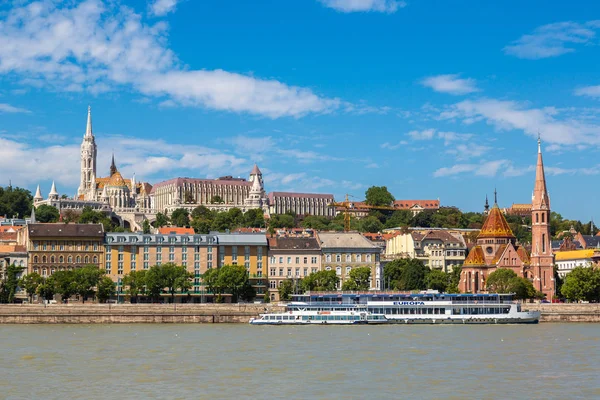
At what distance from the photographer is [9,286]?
97.9 m

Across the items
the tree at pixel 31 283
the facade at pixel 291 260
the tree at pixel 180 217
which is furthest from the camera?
the tree at pixel 180 217

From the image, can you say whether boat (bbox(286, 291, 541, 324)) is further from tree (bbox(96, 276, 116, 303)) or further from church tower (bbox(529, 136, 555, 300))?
church tower (bbox(529, 136, 555, 300))

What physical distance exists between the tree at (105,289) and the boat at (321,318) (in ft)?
73.9

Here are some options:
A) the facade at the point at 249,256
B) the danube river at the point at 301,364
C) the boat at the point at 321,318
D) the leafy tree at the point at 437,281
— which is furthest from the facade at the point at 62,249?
the danube river at the point at 301,364

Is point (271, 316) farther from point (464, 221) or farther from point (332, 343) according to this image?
point (464, 221)

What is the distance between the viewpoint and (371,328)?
70438 millimetres

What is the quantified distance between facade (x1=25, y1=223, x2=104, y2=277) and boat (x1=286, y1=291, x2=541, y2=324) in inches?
1197

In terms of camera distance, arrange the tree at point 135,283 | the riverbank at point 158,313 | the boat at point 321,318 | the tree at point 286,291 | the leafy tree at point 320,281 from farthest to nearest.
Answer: the tree at point 286,291, the leafy tree at point 320,281, the tree at point 135,283, the riverbank at point 158,313, the boat at point 321,318

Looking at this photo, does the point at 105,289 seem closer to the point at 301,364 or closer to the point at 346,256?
the point at 346,256

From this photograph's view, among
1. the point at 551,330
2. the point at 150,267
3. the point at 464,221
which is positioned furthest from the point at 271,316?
the point at 464,221

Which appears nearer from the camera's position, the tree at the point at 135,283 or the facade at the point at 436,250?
the tree at the point at 135,283

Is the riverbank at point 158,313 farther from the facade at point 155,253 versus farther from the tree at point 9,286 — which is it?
the facade at point 155,253

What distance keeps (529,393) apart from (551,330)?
32645 mm

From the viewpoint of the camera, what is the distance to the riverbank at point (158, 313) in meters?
79.9
